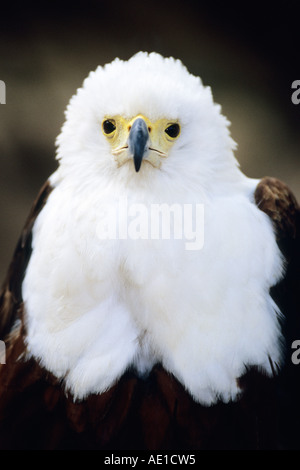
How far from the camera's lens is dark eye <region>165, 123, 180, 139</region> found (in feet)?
5.25

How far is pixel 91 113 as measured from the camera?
5.38 feet

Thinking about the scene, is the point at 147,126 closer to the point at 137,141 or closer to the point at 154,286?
the point at 137,141

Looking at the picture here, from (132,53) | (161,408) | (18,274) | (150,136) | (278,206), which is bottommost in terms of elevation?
(161,408)

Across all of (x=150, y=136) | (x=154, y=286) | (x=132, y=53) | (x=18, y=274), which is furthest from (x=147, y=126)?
(x=132, y=53)

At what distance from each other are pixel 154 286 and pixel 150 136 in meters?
0.43

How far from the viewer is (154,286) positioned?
1520mm

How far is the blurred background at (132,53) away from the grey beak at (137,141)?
1.30 meters

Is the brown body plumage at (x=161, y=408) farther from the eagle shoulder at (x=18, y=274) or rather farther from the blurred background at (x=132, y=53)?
the blurred background at (x=132, y=53)

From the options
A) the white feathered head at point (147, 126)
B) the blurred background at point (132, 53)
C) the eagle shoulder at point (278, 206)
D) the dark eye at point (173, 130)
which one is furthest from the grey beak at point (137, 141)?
the blurred background at point (132, 53)

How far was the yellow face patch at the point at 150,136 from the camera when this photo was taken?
5.11ft

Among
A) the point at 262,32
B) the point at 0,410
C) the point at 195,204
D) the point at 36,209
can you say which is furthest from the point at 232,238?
the point at 262,32

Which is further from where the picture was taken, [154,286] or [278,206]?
[278,206]

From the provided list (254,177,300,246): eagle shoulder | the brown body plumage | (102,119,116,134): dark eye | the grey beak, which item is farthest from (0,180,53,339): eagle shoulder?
(254,177,300,246): eagle shoulder

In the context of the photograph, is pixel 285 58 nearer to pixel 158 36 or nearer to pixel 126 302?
pixel 158 36
